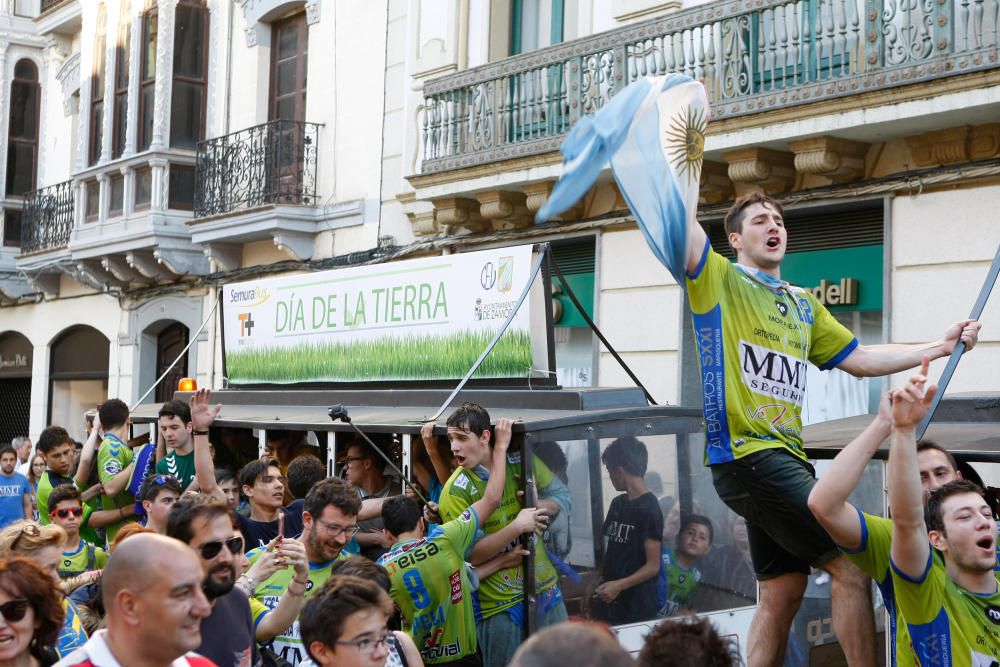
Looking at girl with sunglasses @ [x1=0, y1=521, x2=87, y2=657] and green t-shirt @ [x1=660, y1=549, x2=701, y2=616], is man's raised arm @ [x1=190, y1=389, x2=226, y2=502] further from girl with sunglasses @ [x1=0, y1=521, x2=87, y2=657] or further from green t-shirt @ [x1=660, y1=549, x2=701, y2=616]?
green t-shirt @ [x1=660, y1=549, x2=701, y2=616]

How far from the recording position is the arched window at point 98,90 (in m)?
21.4

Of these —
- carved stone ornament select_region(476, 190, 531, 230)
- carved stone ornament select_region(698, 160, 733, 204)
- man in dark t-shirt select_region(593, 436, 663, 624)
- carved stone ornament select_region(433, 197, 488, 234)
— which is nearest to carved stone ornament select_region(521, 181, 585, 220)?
carved stone ornament select_region(476, 190, 531, 230)

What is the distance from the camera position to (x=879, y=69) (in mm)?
10297

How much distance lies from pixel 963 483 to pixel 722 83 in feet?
26.4

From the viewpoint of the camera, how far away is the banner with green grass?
8.26 meters

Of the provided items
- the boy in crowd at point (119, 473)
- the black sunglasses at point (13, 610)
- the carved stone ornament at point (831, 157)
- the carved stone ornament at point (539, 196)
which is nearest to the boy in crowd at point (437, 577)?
the black sunglasses at point (13, 610)

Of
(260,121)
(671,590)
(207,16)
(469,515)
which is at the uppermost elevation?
(207,16)

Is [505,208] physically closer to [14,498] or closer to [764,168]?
[764,168]

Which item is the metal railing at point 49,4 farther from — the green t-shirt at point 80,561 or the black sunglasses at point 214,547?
the black sunglasses at point 214,547

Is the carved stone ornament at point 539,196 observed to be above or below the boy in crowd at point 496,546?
above

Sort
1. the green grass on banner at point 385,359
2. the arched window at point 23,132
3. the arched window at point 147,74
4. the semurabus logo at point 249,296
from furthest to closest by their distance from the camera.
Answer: the arched window at point 23,132 → the arched window at point 147,74 → the semurabus logo at point 249,296 → the green grass on banner at point 385,359

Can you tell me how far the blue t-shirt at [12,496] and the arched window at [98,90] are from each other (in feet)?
36.7

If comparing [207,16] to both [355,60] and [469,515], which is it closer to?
[355,60]

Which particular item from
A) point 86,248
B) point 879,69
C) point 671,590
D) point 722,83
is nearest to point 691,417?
Answer: point 671,590
